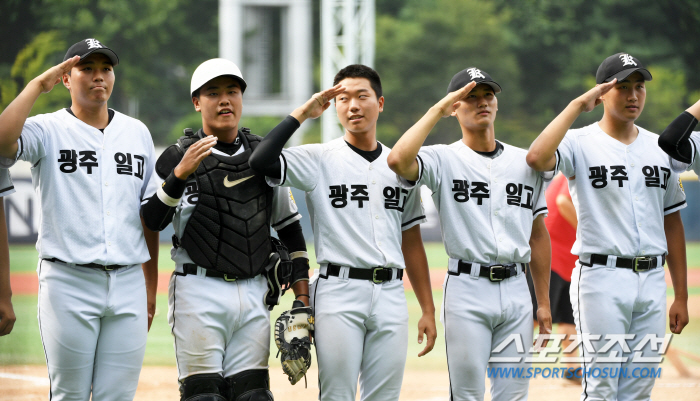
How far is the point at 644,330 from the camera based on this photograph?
376 centimetres

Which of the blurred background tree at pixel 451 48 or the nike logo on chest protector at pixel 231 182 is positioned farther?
the blurred background tree at pixel 451 48

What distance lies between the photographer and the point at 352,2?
20.8 meters

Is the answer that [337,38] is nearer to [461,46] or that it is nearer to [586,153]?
[461,46]

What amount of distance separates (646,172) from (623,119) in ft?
1.00

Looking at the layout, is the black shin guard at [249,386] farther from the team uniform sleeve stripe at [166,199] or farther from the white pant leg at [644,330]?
the white pant leg at [644,330]

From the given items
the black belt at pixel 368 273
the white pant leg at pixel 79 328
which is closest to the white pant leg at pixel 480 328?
the black belt at pixel 368 273

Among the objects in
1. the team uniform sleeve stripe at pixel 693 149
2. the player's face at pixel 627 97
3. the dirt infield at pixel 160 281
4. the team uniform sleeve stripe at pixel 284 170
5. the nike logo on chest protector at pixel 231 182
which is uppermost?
the player's face at pixel 627 97

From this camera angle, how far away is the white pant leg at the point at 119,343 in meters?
3.27

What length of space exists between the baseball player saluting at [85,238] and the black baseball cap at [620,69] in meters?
2.48

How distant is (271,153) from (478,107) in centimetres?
112

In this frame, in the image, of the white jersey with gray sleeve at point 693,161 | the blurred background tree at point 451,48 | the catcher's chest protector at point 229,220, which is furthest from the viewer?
the blurred background tree at point 451,48

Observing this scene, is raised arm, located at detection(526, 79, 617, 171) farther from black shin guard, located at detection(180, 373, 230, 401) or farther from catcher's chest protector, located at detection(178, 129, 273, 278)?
black shin guard, located at detection(180, 373, 230, 401)

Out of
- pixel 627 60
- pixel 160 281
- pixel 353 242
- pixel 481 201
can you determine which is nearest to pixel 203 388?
pixel 353 242

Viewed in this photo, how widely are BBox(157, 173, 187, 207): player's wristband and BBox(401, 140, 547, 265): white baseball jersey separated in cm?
113
